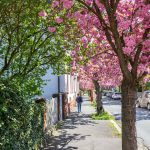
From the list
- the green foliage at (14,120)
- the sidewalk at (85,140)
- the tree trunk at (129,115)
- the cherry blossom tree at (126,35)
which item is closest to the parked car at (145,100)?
the sidewalk at (85,140)

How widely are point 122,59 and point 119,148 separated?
5718mm

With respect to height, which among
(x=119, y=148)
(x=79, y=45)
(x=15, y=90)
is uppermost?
(x=79, y=45)

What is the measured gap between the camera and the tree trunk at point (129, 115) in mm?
9914

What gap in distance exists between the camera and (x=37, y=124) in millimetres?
12273

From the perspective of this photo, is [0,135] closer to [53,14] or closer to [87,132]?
[53,14]

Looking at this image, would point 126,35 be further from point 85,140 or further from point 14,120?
point 85,140

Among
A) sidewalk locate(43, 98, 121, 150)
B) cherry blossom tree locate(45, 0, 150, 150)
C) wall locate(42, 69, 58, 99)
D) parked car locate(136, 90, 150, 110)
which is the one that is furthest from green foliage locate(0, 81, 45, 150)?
parked car locate(136, 90, 150, 110)

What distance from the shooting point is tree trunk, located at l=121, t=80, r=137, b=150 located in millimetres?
9914

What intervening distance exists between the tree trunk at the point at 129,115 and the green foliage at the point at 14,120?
2294 millimetres

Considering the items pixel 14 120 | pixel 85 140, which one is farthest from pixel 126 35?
pixel 85 140

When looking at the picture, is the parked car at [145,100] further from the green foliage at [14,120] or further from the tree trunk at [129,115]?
the green foliage at [14,120]

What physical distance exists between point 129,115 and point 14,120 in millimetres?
2905

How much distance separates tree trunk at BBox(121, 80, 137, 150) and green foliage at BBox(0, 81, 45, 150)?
2294 millimetres

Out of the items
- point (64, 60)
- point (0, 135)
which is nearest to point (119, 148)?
point (64, 60)
